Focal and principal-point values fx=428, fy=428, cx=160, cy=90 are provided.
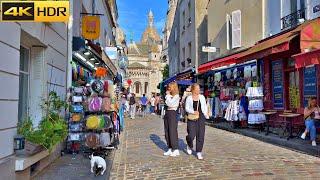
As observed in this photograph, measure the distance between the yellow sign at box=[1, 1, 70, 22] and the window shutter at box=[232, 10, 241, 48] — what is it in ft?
51.2

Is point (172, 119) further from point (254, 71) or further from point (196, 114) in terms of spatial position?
point (254, 71)

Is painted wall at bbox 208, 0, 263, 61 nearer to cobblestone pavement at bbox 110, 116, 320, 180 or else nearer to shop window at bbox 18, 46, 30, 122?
cobblestone pavement at bbox 110, 116, 320, 180

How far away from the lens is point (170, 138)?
1032 centimetres

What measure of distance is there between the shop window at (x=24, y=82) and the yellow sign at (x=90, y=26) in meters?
6.48

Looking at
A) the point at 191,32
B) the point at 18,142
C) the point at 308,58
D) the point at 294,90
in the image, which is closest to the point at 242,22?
the point at 294,90

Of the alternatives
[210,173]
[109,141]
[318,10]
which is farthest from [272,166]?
[318,10]

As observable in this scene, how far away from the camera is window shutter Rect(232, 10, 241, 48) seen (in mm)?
19281

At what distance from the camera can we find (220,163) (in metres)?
9.06

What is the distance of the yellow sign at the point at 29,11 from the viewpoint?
14.2ft

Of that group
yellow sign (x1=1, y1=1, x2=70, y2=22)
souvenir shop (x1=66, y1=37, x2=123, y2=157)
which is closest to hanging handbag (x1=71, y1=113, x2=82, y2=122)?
souvenir shop (x1=66, y1=37, x2=123, y2=157)

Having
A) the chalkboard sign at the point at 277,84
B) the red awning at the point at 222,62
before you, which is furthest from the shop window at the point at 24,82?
the chalkboard sign at the point at 277,84

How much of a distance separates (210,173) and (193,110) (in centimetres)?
225

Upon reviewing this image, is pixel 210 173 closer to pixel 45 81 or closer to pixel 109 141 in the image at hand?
pixel 109 141

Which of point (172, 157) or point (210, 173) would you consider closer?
point (210, 173)
